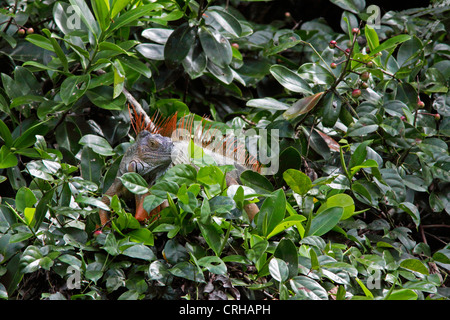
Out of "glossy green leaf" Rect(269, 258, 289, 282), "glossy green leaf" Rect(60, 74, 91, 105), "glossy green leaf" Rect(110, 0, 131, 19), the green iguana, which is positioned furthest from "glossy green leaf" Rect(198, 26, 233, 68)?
"glossy green leaf" Rect(269, 258, 289, 282)

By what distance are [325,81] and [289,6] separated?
1.93 meters

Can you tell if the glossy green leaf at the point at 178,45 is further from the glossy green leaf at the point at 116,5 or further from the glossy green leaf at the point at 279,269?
the glossy green leaf at the point at 279,269

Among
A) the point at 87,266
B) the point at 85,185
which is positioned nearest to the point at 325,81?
the point at 85,185

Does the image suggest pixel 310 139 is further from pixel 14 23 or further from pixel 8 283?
pixel 14 23

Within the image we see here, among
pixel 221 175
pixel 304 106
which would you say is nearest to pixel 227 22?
pixel 304 106

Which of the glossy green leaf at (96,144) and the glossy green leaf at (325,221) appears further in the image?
the glossy green leaf at (96,144)

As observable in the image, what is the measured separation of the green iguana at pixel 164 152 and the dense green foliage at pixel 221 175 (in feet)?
0.26

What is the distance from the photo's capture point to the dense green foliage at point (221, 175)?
1479 millimetres

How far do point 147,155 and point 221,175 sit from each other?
0.51 meters

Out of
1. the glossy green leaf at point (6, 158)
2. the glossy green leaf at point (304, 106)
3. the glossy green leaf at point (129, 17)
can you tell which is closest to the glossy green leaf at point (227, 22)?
the glossy green leaf at point (129, 17)

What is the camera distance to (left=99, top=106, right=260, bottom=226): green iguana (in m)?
1.99

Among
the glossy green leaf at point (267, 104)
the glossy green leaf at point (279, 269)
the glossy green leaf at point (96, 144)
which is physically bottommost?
the glossy green leaf at point (279, 269)

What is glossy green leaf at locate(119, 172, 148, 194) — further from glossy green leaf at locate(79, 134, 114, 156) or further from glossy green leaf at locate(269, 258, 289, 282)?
glossy green leaf at locate(269, 258, 289, 282)

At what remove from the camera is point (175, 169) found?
64.1 inches
